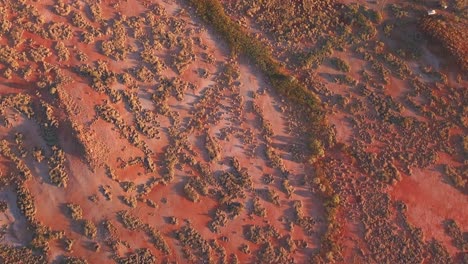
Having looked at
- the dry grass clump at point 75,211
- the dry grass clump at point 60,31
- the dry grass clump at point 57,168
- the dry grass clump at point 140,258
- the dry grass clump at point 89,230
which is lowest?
the dry grass clump at point 140,258

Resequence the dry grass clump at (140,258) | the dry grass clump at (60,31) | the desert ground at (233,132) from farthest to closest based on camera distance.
→ the dry grass clump at (60,31) < the desert ground at (233,132) < the dry grass clump at (140,258)

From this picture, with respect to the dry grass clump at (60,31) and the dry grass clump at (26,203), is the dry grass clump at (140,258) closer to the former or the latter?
the dry grass clump at (26,203)

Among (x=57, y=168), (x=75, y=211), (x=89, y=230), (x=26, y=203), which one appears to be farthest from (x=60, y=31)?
(x=89, y=230)

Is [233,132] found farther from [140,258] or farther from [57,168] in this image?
[57,168]

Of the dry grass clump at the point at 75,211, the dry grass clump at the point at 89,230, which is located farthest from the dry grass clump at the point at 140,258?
the dry grass clump at the point at 75,211

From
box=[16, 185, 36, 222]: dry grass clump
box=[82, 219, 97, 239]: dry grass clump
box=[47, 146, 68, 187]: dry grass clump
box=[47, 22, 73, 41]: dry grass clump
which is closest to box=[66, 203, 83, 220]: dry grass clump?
box=[82, 219, 97, 239]: dry grass clump

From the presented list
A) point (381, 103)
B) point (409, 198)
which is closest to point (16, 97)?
point (381, 103)

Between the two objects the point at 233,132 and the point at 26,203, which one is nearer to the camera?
the point at 26,203

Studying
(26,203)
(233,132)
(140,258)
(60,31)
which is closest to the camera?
(140,258)

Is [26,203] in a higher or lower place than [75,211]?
lower
